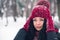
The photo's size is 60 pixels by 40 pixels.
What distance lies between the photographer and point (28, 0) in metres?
1.42

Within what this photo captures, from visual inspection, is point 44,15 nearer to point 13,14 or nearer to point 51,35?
point 51,35

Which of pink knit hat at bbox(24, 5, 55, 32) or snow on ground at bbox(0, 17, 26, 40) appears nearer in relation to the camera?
pink knit hat at bbox(24, 5, 55, 32)

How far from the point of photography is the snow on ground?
1415mm

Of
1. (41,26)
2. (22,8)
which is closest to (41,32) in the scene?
(41,26)

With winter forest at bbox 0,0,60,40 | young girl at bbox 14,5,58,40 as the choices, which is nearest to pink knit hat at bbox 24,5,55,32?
young girl at bbox 14,5,58,40

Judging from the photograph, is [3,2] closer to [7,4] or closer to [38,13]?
[7,4]

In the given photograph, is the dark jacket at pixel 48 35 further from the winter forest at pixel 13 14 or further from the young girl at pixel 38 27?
the winter forest at pixel 13 14

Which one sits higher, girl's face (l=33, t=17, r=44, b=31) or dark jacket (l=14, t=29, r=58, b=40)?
girl's face (l=33, t=17, r=44, b=31)

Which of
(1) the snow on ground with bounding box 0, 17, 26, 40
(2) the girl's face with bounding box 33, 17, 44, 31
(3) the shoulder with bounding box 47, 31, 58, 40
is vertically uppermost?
(2) the girl's face with bounding box 33, 17, 44, 31

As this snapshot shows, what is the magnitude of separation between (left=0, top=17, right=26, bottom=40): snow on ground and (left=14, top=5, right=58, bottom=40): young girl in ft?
2.28

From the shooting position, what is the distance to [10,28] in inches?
56.3

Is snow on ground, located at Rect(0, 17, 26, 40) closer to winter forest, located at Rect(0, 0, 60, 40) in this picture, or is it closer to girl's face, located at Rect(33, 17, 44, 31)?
winter forest, located at Rect(0, 0, 60, 40)

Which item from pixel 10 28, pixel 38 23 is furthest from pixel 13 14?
pixel 38 23

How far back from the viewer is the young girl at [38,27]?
70cm
